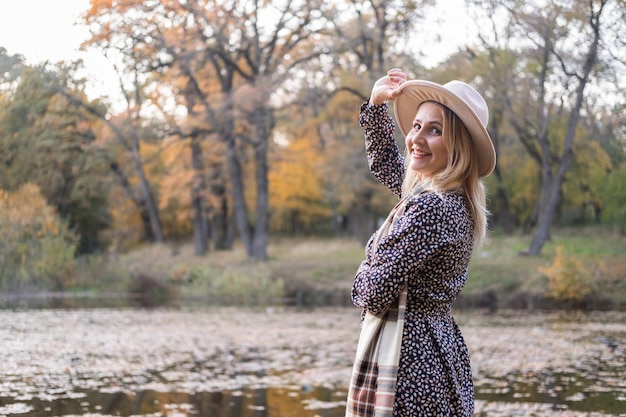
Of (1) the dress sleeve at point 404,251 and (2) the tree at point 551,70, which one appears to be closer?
(1) the dress sleeve at point 404,251

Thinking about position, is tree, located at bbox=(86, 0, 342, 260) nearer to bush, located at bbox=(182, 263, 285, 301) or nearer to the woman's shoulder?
bush, located at bbox=(182, 263, 285, 301)

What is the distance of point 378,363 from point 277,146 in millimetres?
32494

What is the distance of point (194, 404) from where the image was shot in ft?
26.7

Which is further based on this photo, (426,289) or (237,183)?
(237,183)

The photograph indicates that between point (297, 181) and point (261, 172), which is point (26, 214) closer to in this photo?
point (261, 172)

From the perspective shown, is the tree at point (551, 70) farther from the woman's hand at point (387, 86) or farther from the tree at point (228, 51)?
the woman's hand at point (387, 86)

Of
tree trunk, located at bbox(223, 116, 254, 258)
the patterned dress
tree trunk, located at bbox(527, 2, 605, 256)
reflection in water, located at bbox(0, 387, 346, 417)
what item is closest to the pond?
reflection in water, located at bbox(0, 387, 346, 417)

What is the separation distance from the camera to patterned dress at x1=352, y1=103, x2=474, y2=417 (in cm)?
268

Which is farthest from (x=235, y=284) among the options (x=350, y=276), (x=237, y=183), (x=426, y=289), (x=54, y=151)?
(x=426, y=289)

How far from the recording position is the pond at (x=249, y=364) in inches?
320

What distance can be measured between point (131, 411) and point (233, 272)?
1849 centimetres

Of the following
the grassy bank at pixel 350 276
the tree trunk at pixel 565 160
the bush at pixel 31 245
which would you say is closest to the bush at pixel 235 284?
the grassy bank at pixel 350 276

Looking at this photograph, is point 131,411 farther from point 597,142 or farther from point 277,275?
point 597,142

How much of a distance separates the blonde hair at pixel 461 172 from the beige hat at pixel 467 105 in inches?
1.0
